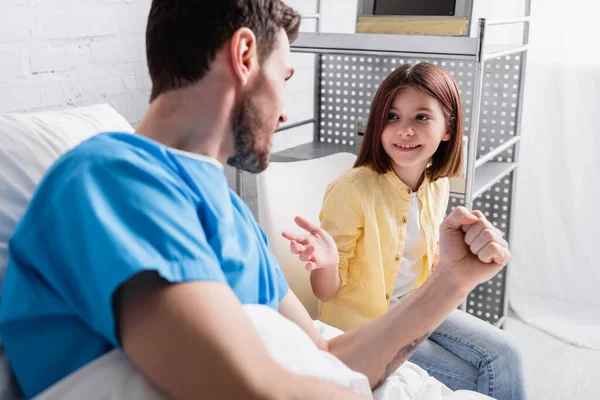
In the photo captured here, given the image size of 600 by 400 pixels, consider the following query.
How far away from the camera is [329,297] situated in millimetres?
1528

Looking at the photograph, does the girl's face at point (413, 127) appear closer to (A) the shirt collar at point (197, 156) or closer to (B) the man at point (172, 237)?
(B) the man at point (172, 237)

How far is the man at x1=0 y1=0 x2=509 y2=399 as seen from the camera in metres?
0.65

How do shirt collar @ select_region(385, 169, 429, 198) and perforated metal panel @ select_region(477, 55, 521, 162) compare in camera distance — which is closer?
shirt collar @ select_region(385, 169, 429, 198)

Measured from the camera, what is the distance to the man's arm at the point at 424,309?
1.09 metres

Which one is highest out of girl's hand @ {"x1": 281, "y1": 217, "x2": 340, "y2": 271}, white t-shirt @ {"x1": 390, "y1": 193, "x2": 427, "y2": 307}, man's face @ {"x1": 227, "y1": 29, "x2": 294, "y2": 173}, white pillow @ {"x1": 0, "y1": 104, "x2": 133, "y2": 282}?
man's face @ {"x1": 227, "y1": 29, "x2": 294, "y2": 173}

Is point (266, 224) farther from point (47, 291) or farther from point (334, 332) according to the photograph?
point (47, 291)

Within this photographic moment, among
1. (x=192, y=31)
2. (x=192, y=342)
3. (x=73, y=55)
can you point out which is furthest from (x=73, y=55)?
(x=192, y=342)

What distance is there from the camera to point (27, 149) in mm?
981

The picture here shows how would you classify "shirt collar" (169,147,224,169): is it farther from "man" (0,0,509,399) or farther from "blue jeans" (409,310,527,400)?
"blue jeans" (409,310,527,400)

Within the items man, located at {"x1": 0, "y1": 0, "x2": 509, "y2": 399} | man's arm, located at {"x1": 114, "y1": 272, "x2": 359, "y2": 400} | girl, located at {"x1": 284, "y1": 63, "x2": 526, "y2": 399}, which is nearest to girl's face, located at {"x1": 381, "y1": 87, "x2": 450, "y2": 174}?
girl, located at {"x1": 284, "y1": 63, "x2": 526, "y2": 399}

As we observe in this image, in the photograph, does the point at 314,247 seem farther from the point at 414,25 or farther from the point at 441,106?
the point at 414,25

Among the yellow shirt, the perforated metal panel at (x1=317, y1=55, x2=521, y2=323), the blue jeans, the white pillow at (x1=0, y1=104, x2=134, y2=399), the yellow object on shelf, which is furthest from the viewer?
the perforated metal panel at (x1=317, y1=55, x2=521, y2=323)

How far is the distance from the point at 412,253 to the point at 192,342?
103 centimetres

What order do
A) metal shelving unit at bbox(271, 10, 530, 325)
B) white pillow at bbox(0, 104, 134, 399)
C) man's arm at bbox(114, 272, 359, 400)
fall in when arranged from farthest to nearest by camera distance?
metal shelving unit at bbox(271, 10, 530, 325) → white pillow at bbox(0, 104, 134, 399) → man's arm at bbox(114, 272, 359, 400)
